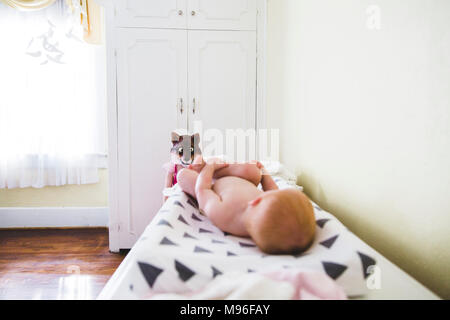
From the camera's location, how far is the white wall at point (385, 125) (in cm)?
65

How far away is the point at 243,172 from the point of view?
3.54 feet

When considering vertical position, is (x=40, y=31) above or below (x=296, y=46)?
above

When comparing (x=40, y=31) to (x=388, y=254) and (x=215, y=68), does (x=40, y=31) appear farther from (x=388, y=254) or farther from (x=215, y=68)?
(x=388, y=254)

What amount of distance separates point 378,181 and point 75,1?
267 centimetres

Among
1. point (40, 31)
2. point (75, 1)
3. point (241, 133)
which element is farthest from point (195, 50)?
point (40, 31)

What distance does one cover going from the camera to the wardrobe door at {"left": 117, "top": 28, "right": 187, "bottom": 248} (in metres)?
2.11

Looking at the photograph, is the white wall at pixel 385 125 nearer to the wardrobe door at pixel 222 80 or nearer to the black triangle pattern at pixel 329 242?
the black triangle pattern at pixel 329 242

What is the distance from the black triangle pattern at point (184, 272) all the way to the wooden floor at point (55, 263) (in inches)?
49.1

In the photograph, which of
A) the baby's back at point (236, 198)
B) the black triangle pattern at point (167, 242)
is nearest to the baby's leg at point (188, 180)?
the baby's back at point (236, 198)

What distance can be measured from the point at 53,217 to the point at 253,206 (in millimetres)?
2732

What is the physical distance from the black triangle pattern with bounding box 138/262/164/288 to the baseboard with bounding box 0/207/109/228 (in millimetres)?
2420

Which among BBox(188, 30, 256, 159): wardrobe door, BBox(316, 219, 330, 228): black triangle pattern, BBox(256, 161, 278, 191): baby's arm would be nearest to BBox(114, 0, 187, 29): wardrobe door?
BBox(188, 30, 256, 159): wardrobe door
